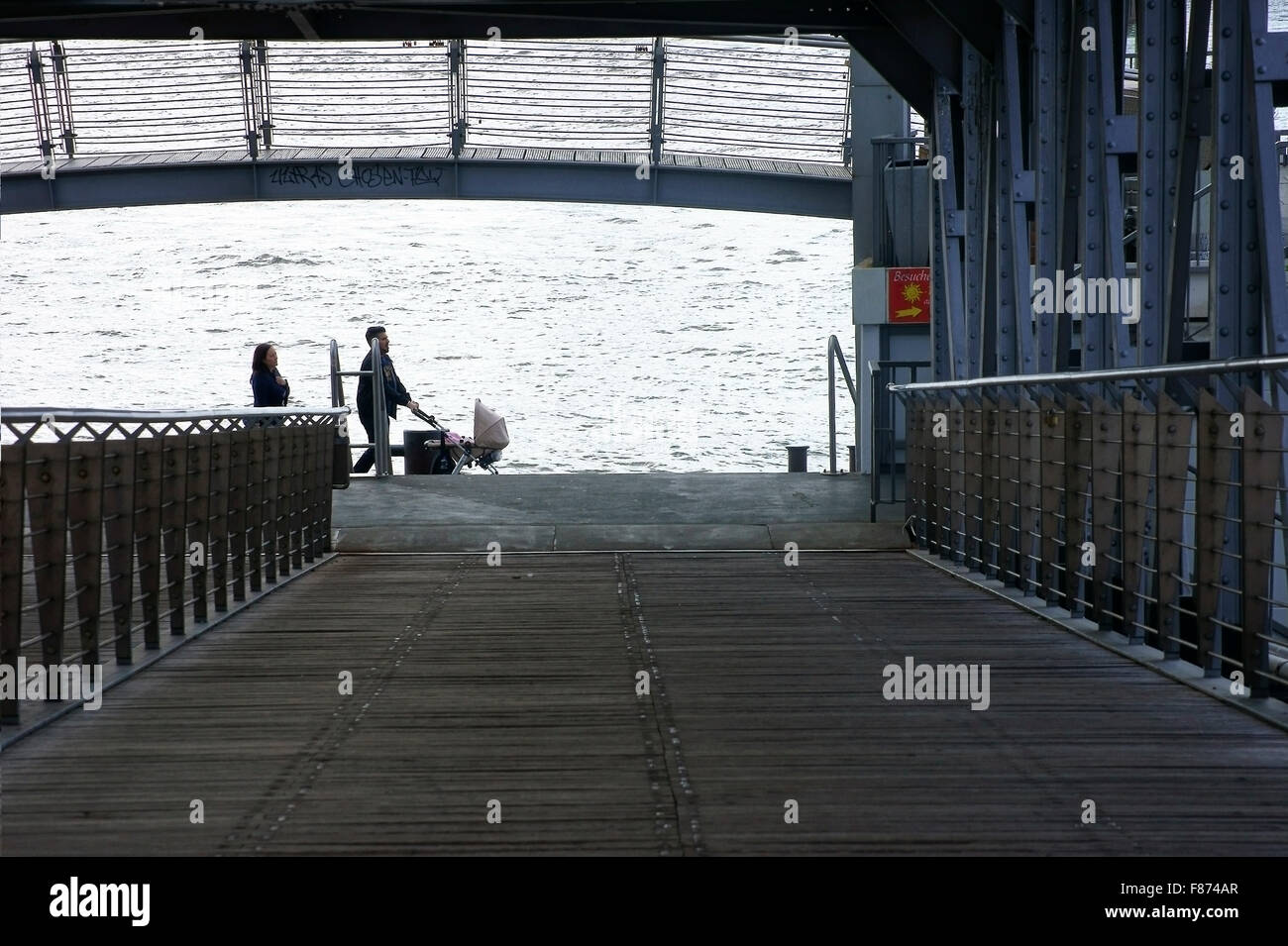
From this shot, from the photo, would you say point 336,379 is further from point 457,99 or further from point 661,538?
point 457,99

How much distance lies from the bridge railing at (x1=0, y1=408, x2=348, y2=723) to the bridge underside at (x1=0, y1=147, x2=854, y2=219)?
1341cm

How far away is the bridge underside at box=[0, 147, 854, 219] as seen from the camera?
21656 mm

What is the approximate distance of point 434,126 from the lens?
73.4ft

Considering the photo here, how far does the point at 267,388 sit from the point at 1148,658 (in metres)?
9.06

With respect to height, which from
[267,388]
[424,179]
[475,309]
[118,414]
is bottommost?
[118,414]

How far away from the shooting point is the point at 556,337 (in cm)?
4900

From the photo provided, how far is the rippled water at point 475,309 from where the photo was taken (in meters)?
47.8

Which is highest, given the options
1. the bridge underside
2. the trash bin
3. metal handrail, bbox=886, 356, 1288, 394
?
the bridge underside

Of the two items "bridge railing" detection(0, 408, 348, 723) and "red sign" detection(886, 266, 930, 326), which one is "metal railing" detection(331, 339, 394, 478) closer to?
"bridge railing" detection(0, 408, 348, 723)

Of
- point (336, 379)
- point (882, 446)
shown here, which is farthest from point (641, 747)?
point (336, 379)

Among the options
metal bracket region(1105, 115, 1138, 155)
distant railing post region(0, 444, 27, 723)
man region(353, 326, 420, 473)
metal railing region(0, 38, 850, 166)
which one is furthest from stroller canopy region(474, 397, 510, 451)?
distant railing post region(0, 444, 27, 723)

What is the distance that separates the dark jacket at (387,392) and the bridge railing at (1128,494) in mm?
5650

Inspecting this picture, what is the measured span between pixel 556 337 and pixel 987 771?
45376 mm

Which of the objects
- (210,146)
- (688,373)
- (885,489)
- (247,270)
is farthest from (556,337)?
(885,489)
